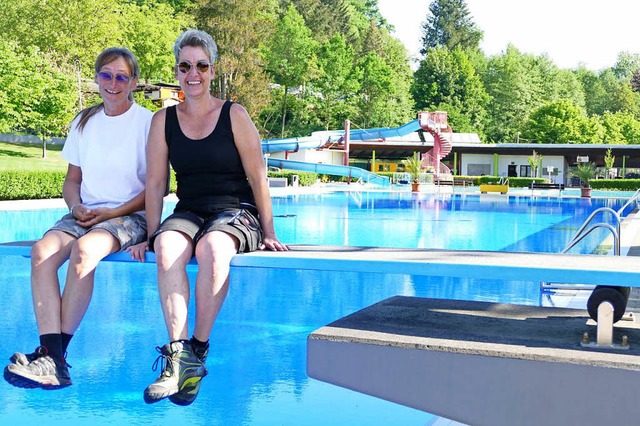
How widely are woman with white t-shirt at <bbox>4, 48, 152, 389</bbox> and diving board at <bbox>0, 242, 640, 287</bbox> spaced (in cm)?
17

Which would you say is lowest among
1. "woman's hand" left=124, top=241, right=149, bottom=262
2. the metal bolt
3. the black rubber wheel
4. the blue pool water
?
the blue pool water

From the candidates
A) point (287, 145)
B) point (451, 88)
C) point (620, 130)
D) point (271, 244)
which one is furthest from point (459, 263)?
point (451, 88)

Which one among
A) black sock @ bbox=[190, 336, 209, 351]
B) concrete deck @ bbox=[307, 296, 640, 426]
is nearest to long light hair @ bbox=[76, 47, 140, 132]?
black sock @ bbox=[190, 336, 209, 351]

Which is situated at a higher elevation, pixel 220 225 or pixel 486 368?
pixel 220 225

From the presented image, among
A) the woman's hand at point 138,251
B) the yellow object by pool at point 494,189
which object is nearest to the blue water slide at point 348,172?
the yellow object by pool at point 494,189

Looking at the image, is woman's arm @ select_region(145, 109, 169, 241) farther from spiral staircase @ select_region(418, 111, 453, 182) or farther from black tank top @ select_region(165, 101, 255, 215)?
spiral staircase @ select_region(418, 111, 453, 182)

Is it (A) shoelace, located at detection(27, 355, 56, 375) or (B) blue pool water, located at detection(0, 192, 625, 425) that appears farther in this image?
(B) blue pool water, located at detection(0, 192, 625, 425)

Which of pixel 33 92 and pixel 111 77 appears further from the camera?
pixel 33 92

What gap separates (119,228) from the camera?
11.3 ft

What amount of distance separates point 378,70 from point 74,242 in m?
56.3

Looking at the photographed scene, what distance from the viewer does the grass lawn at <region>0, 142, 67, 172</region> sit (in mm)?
30284

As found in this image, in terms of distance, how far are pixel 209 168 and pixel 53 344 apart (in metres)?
0.98

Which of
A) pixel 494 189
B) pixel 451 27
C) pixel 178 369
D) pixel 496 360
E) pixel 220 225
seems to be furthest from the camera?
pixel 451 27

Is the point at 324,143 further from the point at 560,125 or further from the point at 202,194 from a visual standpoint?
the point at 202,194
